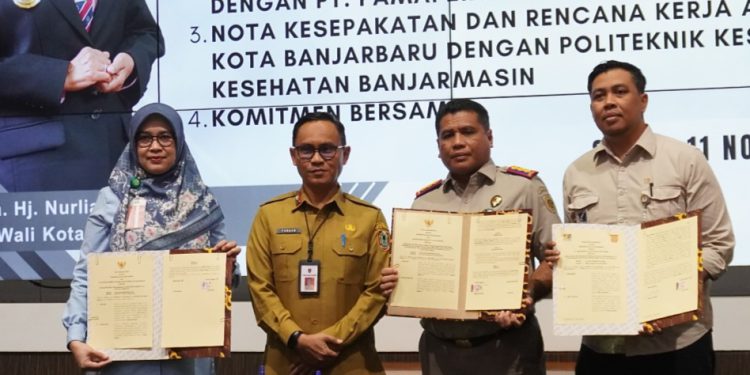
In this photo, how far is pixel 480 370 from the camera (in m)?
2.80

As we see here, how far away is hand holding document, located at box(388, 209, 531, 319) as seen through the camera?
271cm

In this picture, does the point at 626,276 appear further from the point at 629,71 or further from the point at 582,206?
the point at 629,71

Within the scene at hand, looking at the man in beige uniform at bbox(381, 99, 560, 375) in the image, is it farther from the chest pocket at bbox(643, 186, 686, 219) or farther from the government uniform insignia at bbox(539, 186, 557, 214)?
the chest pocket at bbox(643, 186, 686, 219)

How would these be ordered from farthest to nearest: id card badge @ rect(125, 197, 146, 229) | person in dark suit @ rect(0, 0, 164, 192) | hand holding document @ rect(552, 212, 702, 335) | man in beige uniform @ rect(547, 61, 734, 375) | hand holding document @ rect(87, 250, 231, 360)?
person in dark suit @ rect(0, 0, 164, 192)
id card badge @ rect(125, 197, 146, 229)
hand holding document @ rect(87, 250, 231, 360)
man in beige uniform @ rect(547, 61, 734, 375)
hand holding document @ rect(552, 212, 702, 335)

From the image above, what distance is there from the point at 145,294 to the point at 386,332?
195cm

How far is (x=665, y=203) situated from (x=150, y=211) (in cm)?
171

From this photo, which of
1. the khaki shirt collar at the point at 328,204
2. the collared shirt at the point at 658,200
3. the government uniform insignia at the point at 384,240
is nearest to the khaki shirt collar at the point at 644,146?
the collared shirt at the point at 658,200

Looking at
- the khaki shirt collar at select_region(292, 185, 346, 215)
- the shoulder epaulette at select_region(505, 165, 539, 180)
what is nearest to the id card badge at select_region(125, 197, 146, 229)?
the khaki shirt collar at select_region(292, 185, 346, 215)

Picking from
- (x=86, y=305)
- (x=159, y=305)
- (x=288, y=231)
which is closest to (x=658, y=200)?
(x=288, y=231)

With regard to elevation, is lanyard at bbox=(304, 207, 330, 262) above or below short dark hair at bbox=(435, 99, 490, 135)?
below

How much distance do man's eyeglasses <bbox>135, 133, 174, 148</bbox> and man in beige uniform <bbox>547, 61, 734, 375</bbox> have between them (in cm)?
134

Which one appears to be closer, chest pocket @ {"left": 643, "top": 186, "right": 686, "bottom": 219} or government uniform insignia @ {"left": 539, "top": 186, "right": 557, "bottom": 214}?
chest pocket @ {"left": 643, "top": 186, "right": 686, "bottom": 219}

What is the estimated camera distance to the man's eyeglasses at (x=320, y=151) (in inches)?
114

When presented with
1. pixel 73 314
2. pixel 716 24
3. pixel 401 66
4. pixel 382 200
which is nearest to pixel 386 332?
pixel 382 200
